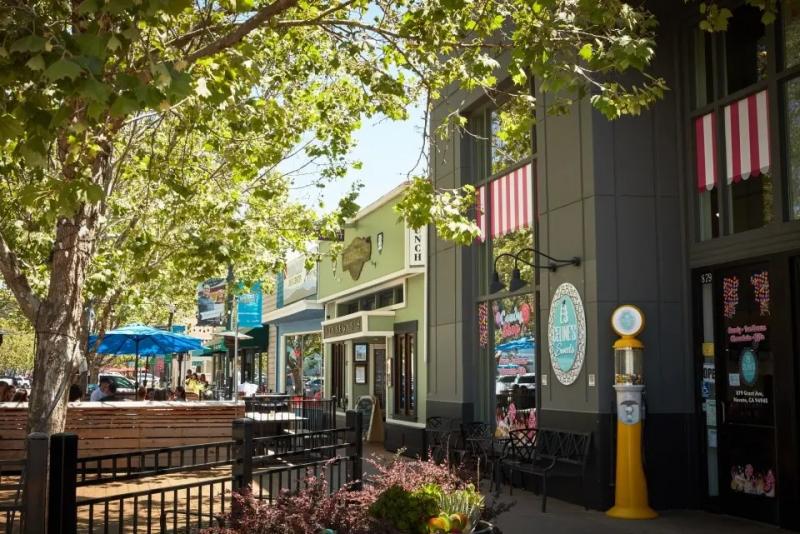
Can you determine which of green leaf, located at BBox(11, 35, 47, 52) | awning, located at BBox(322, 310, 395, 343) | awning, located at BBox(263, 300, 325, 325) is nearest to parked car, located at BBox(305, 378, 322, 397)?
awning, located at BBox(263, 300, 325, 325)

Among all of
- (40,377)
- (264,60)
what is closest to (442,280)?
(264,60)

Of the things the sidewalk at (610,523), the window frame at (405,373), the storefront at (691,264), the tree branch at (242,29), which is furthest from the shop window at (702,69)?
the window frame at (405,373)

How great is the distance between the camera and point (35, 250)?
47.6ft

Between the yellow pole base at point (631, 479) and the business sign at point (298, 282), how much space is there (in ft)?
62.5

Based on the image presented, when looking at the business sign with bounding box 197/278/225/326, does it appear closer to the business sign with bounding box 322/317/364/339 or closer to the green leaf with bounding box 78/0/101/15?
the business sign with bounding box 322/317/364/339

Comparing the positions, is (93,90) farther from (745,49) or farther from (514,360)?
(514,360)

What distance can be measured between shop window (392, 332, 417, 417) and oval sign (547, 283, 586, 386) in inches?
268

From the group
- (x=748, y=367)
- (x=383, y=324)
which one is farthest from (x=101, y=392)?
(x=748, y=367)

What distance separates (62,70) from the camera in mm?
5336

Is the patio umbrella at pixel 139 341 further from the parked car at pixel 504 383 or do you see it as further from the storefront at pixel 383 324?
the parked car at pixel 504 383

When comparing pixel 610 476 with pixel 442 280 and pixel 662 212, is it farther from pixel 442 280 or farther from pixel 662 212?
pixel 442 280

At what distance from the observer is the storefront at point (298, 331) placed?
29562 mm

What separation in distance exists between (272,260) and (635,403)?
10598mm

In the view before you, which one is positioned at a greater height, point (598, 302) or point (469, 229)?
point (469, 229)
